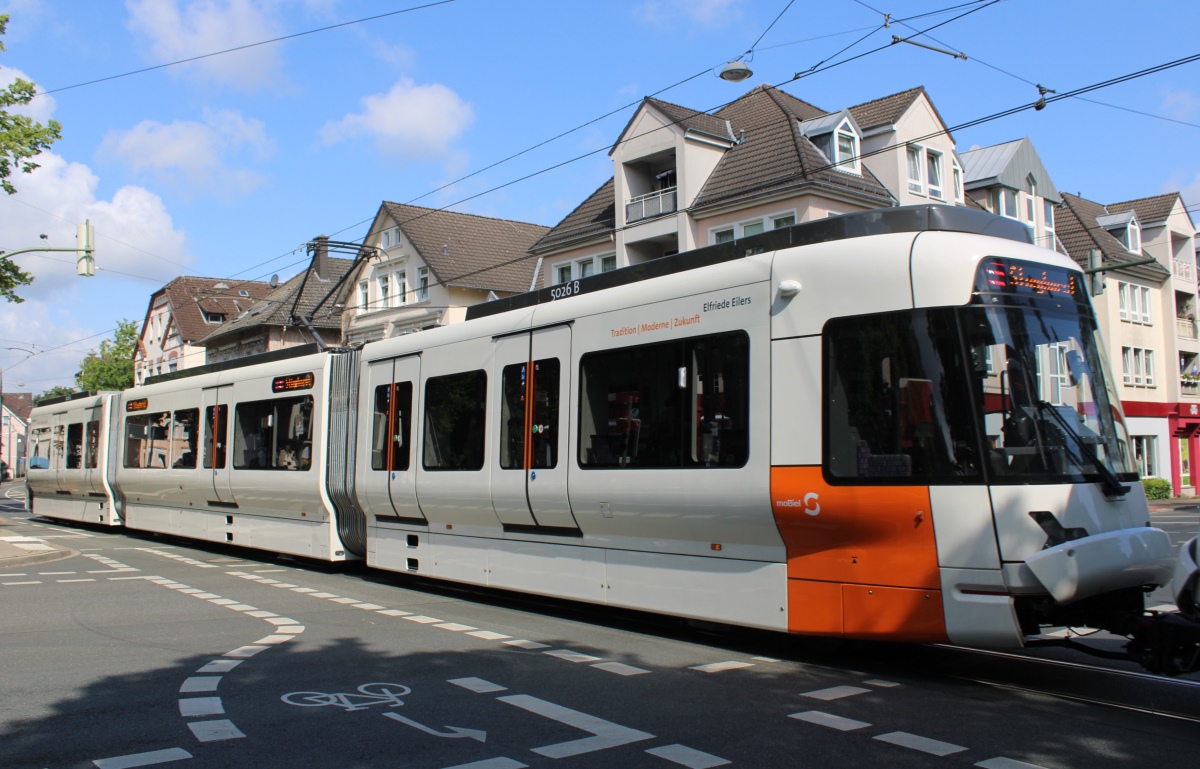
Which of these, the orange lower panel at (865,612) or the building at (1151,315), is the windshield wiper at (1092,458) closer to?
the orange lower panel at (865,612)

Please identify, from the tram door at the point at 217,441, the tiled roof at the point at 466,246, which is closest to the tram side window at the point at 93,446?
the tram door at the point at 217,441

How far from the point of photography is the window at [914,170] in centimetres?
3133

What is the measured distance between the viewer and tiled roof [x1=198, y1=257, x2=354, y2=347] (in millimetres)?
53469

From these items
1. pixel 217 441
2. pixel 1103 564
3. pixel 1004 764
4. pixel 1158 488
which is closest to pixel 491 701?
pixel 1004 764

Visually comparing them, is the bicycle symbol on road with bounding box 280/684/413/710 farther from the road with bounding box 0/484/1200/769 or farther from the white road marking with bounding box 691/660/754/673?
the white road marking with bounding box 691/660/754/673

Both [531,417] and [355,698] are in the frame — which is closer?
[355,698]

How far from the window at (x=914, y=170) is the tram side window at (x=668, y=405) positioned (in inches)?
959

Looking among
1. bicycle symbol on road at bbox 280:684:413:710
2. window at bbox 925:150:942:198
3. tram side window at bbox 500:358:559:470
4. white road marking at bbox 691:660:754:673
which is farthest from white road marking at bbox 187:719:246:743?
window at bbox 925:150:942:198

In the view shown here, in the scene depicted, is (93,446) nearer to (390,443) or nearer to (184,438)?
(184,438)

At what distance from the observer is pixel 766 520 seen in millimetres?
7805

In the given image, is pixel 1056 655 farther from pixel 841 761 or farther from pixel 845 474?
pixel 841 761

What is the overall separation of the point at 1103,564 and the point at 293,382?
11930 millimetres

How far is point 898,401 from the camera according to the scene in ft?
23.4

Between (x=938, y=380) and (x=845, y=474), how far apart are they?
927mm
